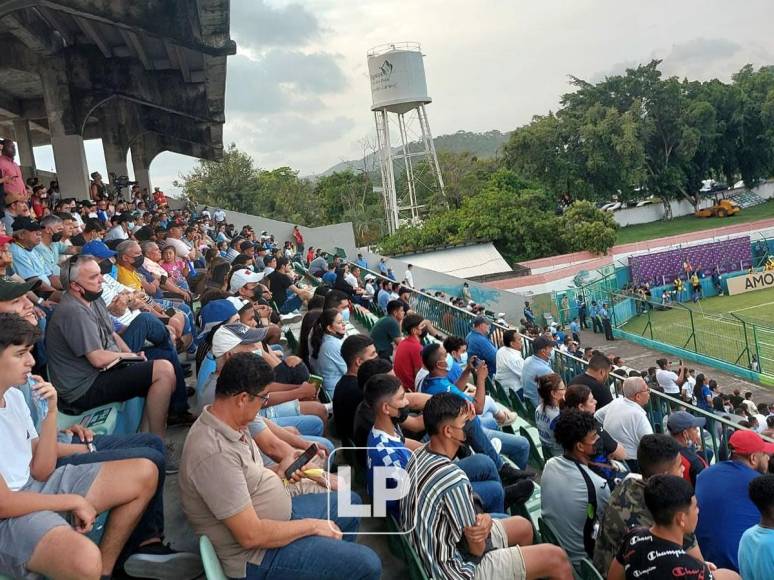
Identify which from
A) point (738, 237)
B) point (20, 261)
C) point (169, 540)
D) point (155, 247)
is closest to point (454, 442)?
point (169, 540)

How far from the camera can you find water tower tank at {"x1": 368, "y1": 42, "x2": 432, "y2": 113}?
47031mm

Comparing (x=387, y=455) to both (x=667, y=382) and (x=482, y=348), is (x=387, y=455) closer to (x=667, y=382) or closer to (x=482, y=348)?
(x=482, y=348)

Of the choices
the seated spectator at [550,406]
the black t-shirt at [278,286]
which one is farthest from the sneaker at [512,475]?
the black t-shirt at [278,286]

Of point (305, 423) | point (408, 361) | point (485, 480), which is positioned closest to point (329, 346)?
point (408, 361)

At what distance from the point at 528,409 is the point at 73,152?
43.5 ft

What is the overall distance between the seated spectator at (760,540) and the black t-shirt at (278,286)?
7137 millimetres

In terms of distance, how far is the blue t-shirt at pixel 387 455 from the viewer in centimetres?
364

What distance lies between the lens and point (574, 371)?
7.89 meters

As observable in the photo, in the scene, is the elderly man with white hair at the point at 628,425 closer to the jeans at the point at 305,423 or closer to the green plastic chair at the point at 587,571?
the green plastic chair at the point at 587,571

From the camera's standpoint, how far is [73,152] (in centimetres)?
1644

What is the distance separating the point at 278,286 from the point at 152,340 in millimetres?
4660

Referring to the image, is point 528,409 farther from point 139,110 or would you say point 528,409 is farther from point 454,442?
point 139,110

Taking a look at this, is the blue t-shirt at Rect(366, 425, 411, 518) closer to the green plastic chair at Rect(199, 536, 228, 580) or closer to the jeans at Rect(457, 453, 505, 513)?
the jeans at Rect(457, 453, 505, 513)

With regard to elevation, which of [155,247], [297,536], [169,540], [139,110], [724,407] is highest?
[139,110]
